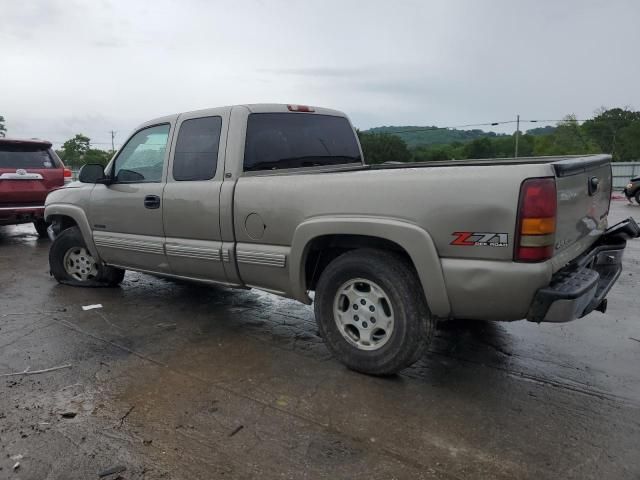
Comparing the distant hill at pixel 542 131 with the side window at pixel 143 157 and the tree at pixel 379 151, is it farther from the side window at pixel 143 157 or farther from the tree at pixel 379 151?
the side window at pixel 143 157

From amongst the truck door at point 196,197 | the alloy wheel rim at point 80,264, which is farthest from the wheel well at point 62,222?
the truck door at point 196,197

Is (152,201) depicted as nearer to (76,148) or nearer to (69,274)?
(69,274)

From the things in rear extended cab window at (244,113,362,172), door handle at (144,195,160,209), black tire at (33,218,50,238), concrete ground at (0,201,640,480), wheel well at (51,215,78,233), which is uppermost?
rear extended cab window at (244,113,362,172)

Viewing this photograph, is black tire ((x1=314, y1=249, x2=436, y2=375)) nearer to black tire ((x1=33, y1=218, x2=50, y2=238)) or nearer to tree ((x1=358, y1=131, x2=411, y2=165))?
tree ((x1=358, y1=131, x2=411, y2=165))

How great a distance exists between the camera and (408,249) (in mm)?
3049

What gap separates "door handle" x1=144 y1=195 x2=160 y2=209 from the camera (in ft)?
15.0

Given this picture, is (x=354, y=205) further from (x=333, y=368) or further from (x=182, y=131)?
(x=182, y=131)

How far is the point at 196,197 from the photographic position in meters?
4.21

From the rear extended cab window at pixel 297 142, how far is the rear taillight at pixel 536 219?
84.8 inches

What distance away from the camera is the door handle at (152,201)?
15.0 ft

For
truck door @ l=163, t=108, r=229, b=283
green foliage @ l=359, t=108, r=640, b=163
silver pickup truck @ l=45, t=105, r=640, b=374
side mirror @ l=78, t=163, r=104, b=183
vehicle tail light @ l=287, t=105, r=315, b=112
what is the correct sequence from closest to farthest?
silver pickup truck @ l=45, t=105, r=640, b=374
truck door @ l=163, t=108, r=229, b=283
vehicle tail light @ l=287, t=105, r=315, b=112
side mirror @ l=78, t=163, r=104, b=183
green foliage @ l=359, t=108, r=640, b=163

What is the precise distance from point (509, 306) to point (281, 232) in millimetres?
1639

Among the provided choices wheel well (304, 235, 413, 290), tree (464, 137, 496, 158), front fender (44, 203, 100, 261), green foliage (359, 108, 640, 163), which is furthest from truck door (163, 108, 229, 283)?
green foliage (359, 108, 640, 163)

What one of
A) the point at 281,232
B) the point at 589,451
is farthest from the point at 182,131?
the point at 589,451
